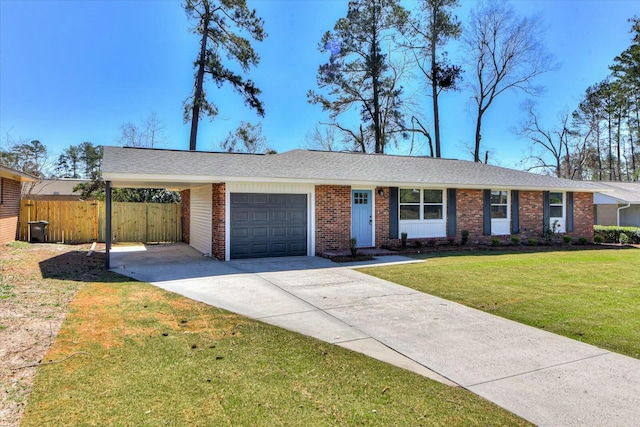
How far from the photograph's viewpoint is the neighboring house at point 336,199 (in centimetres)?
1105

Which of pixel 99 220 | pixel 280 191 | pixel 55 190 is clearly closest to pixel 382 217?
pixel 280 191

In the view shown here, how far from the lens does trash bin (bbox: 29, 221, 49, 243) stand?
15.2 meters

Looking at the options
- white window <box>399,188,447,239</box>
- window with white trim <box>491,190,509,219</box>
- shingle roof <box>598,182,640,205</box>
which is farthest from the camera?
shingle roof <box>598,182,640,205</box>

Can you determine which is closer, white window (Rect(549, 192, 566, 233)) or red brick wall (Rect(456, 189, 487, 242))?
red brick wall (Rect(456, 189, 487, 242))

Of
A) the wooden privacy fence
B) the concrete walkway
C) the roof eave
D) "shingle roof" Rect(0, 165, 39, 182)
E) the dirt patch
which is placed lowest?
the concrete walkway

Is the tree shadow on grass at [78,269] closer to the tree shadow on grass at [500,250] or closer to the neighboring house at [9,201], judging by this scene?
the neighboring house at [9,201]

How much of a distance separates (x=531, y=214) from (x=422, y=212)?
18.0 ft

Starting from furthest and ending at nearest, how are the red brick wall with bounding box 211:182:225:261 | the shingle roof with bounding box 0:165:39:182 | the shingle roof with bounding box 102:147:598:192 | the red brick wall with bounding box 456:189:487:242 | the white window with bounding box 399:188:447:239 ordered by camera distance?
the red brick wall with bounding box 456:189:487:242, the white window with bounding box 399:188:447:239, the shingle roof with bounding box 0:165:39:182, the red brick wall with bounding box 211:182:225:261, the shingle roof with bounding box 102:147:598:192

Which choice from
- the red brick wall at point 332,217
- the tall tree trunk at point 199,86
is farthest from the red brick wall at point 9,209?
the red brick wall at point 332,217

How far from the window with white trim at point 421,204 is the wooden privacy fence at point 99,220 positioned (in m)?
10.3

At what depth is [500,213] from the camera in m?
15.6

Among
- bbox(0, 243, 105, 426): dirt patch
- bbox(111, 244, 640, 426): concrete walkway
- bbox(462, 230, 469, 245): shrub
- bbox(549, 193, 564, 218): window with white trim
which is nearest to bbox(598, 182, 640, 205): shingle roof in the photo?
bbox(549, 193, 564, 218): window with white trim

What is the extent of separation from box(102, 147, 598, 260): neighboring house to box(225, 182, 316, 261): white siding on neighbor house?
1.2 inches

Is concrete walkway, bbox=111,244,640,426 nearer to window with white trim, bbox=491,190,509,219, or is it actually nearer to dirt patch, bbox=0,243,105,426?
dirt patch, bbox=0,243,105,426
